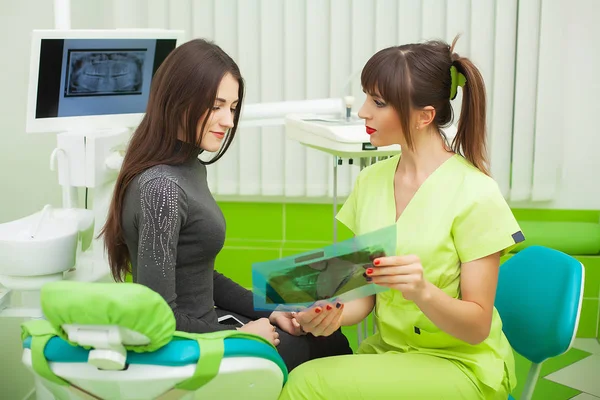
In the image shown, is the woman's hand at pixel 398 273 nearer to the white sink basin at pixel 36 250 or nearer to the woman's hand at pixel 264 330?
the woman's hand at pixel 264 330

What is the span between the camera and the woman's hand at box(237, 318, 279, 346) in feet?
5.63

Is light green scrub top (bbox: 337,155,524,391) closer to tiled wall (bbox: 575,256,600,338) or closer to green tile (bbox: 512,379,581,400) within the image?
green tile (bbox: 512,379,581,400)

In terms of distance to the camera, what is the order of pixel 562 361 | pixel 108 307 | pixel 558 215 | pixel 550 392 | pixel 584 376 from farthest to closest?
pixel 558 215 < pixel 562 361 < pixel 584 376 < pixel 550 392 < pixel 108 307

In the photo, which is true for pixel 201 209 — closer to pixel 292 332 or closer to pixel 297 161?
pixel 292 332

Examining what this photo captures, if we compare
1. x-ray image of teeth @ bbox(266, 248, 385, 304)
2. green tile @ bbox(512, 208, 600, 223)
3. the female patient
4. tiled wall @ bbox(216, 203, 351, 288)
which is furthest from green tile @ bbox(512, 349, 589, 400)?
x-ray image of teeth @ bbox(266, 248, 385, 304)

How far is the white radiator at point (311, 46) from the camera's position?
10.9 ft

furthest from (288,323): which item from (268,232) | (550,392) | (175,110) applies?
(268,232)

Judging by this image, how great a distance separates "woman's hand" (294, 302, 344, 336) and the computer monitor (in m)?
0.91

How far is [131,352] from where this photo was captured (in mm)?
1190

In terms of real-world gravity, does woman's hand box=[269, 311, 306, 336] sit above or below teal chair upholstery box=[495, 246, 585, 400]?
below

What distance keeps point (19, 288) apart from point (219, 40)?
6.12 ft

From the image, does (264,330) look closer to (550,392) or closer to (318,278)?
(318,278)

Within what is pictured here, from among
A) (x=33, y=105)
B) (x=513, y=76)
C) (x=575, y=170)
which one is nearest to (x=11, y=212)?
(x=33, y=105)

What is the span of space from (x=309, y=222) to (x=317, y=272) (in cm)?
214
